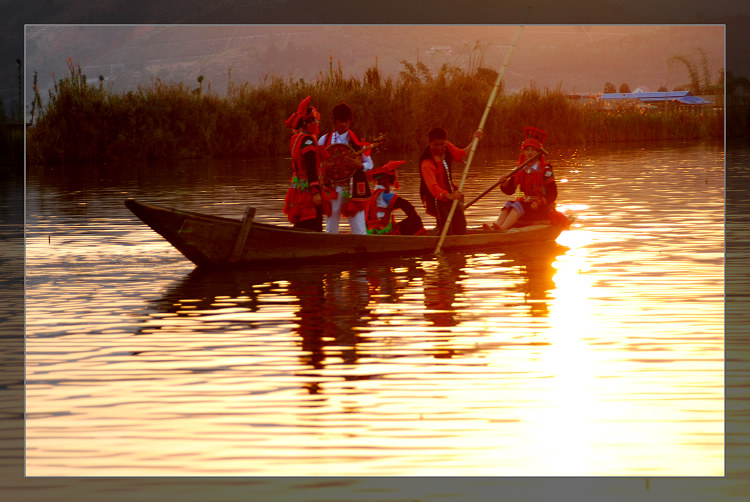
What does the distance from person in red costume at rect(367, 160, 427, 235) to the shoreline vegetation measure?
18.8m

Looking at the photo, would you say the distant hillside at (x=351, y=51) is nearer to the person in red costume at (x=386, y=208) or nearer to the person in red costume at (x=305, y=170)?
the person in red costume at (x=386, y=208)

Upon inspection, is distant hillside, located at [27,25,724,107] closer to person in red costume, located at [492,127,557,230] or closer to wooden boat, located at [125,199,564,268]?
person in red costume, located at [492,127,557,230]

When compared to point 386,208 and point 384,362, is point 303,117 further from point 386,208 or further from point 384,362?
point 384,362

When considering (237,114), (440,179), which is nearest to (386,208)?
(440,179)

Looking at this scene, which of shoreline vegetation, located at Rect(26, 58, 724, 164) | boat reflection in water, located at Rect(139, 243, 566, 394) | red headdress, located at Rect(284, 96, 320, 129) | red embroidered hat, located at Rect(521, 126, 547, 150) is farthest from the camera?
shoreline vegetation, located at Rect(26, 58, 724, 164)

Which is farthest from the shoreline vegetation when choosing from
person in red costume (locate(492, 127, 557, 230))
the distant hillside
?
the distant hillside

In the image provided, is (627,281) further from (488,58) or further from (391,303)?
(488,58)

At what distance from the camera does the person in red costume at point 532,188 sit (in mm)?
13156

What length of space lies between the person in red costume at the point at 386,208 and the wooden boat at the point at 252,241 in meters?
0.32

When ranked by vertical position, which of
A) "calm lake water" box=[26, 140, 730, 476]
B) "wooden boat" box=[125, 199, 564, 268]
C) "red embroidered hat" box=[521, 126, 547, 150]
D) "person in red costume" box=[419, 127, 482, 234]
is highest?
"red embroidered hat" box=[521, 126, 547, 150]

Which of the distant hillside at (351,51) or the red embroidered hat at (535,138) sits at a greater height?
the distant hillside at (351,51)

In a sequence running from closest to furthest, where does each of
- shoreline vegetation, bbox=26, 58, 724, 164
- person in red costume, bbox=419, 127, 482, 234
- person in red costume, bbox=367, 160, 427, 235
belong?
person in red costume, bbox=367, 160, 427, 235
person in red costume, bbox=419, 127, 482, 234
shoreline vegetation, bbox=26, 58, 724, 164

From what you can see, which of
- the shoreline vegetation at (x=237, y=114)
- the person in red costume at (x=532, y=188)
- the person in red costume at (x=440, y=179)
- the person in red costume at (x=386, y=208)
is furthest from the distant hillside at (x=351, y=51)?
the person in red costume at (x=386, y=208)

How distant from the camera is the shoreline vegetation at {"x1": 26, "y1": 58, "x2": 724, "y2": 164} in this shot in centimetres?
3181
